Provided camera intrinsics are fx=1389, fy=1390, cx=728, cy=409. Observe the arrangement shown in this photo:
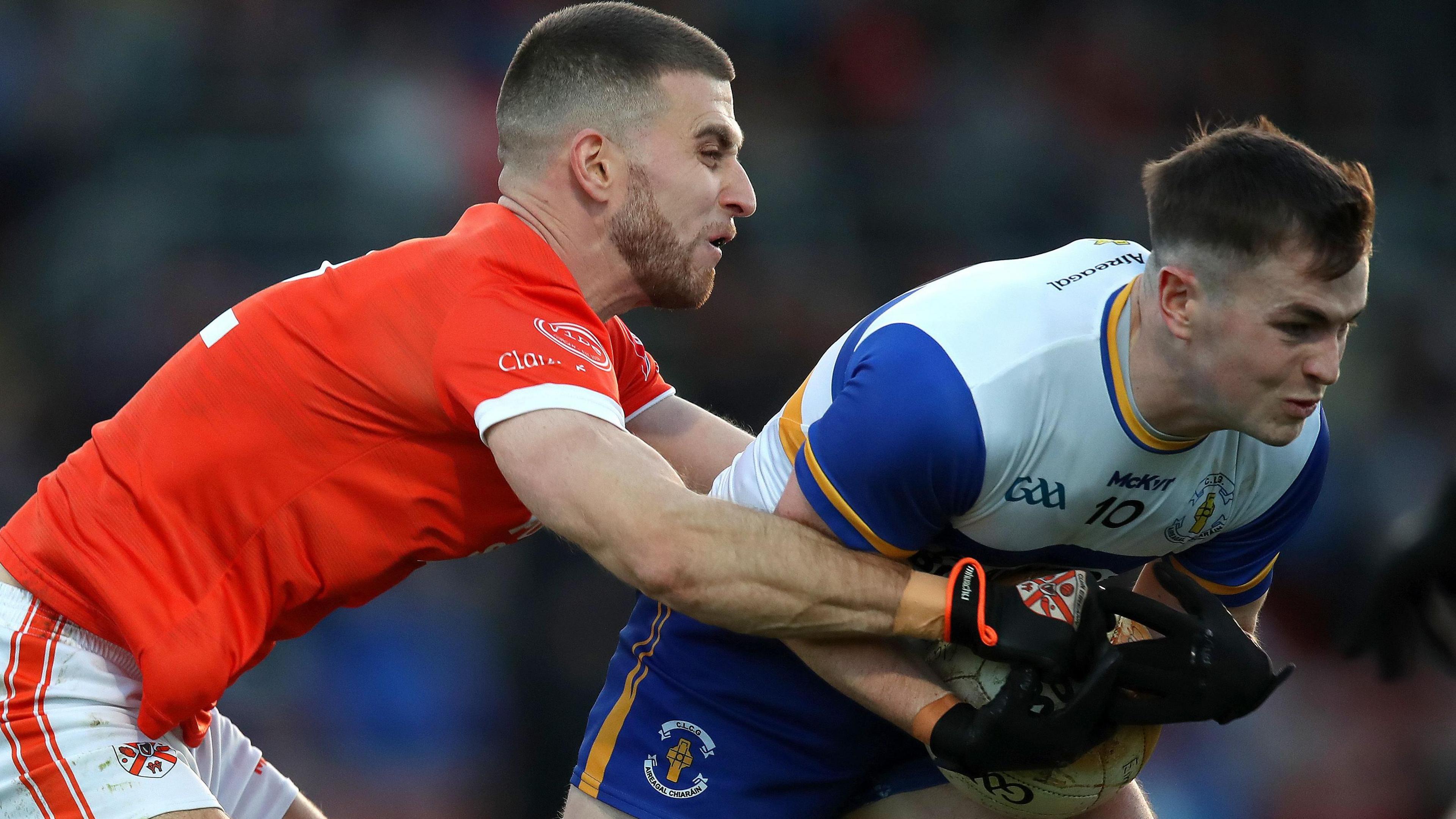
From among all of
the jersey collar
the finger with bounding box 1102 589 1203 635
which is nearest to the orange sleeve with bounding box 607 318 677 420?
the jersey collar

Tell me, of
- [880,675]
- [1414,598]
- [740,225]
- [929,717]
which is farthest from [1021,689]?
[740,225]

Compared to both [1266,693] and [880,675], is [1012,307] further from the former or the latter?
[1266,693]

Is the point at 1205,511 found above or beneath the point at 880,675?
above

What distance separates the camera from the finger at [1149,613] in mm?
3158

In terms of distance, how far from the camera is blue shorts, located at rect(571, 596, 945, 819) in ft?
12.0

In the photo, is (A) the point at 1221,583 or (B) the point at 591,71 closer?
(A) the point at 1221,583

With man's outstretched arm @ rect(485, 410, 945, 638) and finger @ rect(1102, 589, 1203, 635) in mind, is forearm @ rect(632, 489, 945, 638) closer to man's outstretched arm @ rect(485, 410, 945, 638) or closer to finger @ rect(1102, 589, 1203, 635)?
man's outstretched arm @ rect(485, 410, 945, 638)

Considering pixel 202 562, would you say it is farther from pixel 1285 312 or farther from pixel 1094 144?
pixel 1094 144

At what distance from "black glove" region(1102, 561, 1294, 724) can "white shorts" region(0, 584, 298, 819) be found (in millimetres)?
2148

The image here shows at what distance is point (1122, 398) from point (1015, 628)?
58 centimetres

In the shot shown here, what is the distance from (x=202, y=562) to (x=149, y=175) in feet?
20.0

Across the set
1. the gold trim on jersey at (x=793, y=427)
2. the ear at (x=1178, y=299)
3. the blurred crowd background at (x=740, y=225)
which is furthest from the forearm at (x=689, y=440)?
the blurred crowd background at (x=740, y=225)

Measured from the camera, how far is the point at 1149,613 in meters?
3.20

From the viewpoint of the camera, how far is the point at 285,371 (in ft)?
10.9
